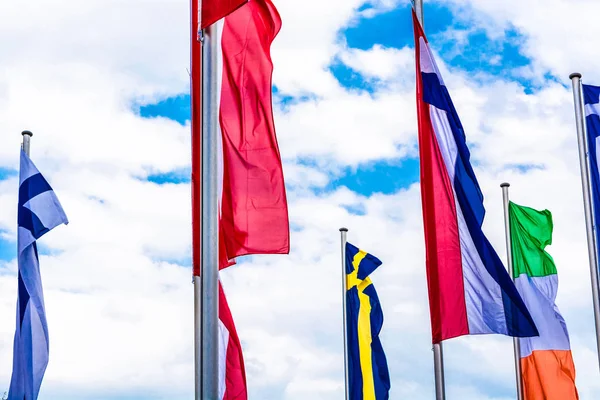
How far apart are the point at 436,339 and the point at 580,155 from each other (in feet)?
22.5

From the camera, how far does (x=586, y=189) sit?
18.4 metres

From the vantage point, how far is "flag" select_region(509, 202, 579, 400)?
2061cm

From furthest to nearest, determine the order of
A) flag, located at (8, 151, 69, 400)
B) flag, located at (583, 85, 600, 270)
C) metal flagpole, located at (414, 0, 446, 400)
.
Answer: flag, located at (583, 85, 600, 270), flag, located at (8, 151, 69, 400), metal flagpole, located at (414, 0, 446, 400)

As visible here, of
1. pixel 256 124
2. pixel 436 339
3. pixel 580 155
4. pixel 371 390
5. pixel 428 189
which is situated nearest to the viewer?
pixel 256 124

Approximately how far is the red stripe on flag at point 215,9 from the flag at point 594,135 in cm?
987

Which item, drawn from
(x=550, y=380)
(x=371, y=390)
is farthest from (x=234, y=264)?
(x=371, y=390)

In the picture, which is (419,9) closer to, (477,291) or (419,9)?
(419,9)

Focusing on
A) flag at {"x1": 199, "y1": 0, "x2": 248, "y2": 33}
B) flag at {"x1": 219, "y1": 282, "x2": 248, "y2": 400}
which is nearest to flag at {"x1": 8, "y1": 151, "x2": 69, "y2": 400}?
flag at {"x1": 219, "y1": 282, "x2": 248, "y2": 400}

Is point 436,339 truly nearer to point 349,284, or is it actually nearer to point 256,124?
point 256,124

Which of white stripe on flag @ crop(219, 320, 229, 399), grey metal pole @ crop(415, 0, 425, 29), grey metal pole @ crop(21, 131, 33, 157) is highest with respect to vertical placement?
grey metal pole @ crop(415, 0, 425, 29)

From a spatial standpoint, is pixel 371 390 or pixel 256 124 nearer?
pixel 256 124

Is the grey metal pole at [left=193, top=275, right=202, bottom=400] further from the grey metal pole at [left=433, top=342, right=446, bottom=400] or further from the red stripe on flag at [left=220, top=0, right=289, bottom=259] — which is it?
the grey metal pole at [left=433, top=342, right=446, bottom=400]

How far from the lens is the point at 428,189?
1446 centimetres

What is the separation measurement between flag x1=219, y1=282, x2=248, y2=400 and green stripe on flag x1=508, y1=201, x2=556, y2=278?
26.2 ft
